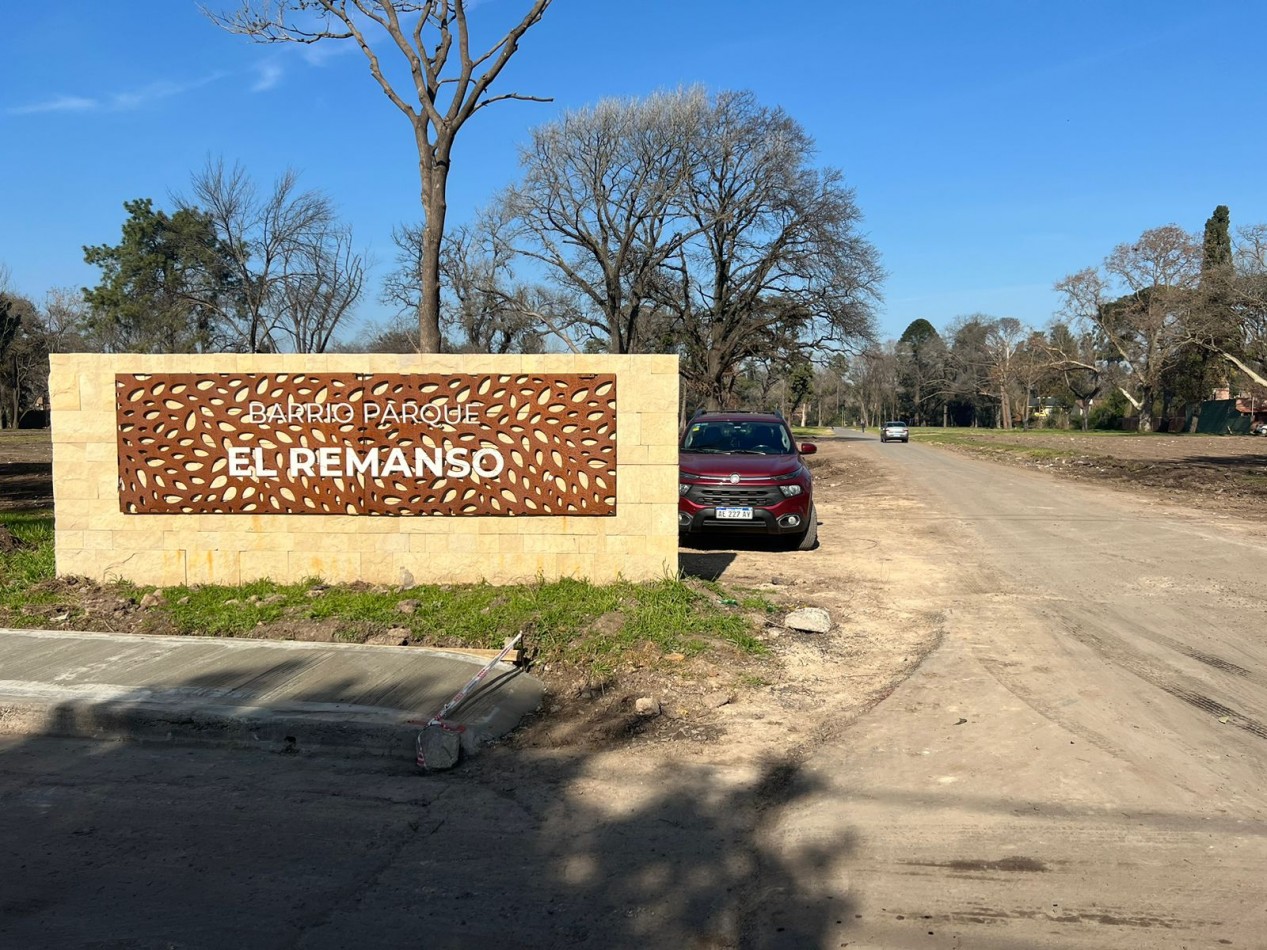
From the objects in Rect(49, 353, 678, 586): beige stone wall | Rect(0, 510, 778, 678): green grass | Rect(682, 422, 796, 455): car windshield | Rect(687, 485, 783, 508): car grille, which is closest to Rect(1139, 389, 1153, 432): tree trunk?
Rect(682, 422, 796, 455): car windshield

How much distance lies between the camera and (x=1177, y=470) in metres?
25.0

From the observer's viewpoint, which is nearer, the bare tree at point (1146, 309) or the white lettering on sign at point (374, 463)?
the white lettering on sign at point (374, 463)

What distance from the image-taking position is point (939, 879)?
362 cm

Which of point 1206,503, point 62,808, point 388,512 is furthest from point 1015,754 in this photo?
point 1206,503

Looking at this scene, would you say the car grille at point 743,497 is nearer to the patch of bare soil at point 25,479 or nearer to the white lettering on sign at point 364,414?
the white lettering on sign at point 364,414

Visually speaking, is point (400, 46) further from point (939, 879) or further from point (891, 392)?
point (891, 392)

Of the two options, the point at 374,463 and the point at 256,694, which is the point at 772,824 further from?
the point at 374,463

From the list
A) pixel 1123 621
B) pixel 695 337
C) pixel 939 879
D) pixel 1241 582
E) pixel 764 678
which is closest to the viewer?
pixel 939 879

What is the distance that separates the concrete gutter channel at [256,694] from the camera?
523cm

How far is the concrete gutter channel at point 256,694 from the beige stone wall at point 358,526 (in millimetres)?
1586

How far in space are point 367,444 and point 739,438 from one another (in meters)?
5.68

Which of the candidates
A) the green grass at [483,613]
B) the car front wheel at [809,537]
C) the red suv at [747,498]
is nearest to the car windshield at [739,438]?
the red suv at [747,498]

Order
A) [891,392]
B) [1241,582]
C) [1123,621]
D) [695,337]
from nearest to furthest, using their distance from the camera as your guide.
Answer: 1. [1123,621]
2. [1241,582]
3. [695,337]
4. [891,392]

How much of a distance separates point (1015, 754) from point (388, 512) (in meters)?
5.45
